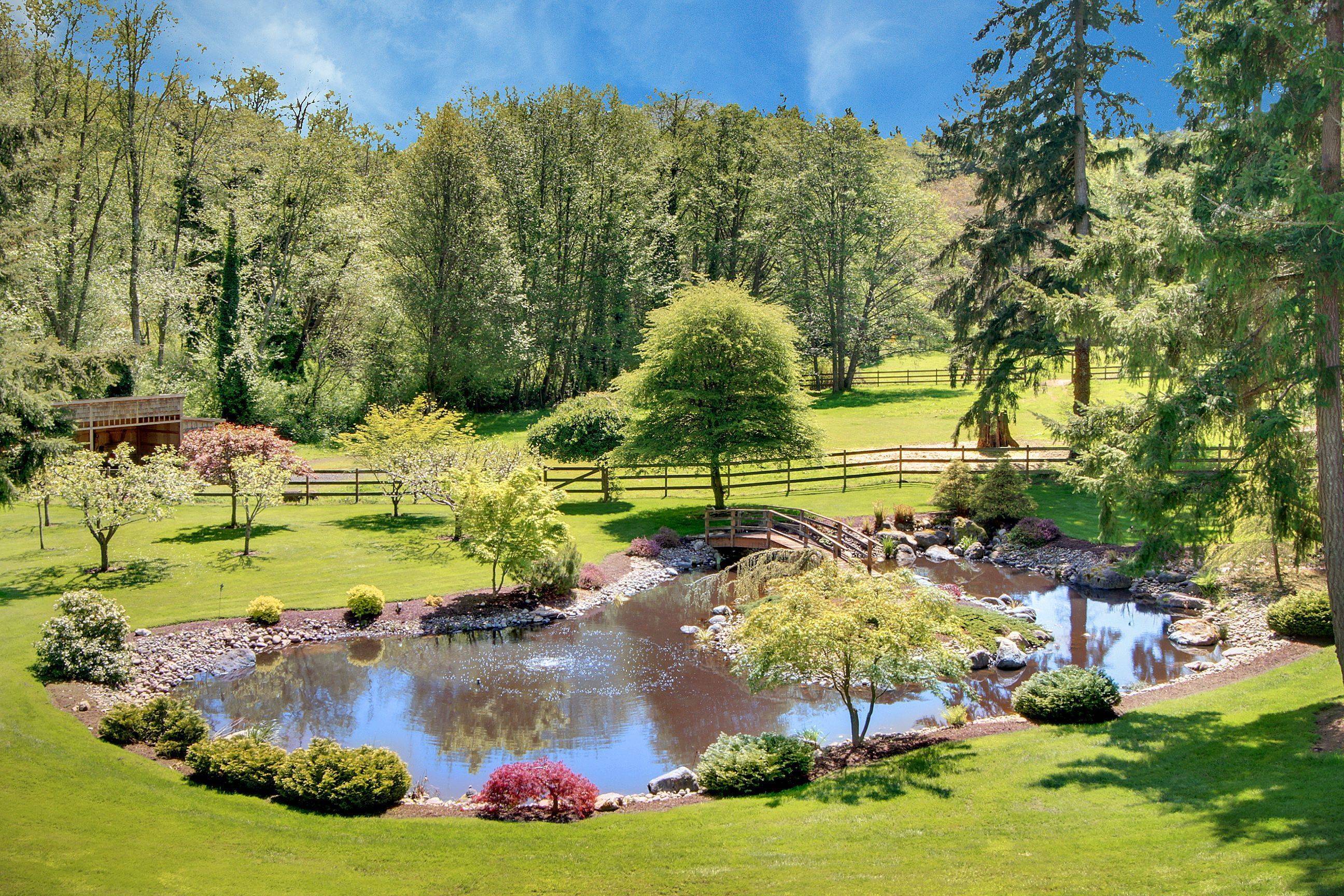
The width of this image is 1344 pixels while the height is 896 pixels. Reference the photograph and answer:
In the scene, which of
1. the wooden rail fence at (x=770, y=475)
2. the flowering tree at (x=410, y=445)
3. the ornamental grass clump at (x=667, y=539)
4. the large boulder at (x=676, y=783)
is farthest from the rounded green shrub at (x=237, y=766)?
the wooden rail fence at (x=770, y=475)

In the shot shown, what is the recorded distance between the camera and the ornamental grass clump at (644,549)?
963 inches

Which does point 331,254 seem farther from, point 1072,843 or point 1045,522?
point 1072,843

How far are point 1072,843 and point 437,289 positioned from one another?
3872 centimetres

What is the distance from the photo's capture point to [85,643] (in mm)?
14914

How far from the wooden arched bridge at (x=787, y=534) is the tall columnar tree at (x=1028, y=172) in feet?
27.1

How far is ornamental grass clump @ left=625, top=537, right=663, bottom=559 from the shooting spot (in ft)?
80.2

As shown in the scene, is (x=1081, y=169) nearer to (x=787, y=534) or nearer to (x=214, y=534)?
(x=787, y=534)

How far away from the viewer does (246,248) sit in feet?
130

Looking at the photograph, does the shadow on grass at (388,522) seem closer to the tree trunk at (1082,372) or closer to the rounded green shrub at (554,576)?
the rounded green shrub at (554,576)

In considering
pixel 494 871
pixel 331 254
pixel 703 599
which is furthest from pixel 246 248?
pixel 494 871

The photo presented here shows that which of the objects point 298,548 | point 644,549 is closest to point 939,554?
point 644,549

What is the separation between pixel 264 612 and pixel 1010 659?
15.5 metres

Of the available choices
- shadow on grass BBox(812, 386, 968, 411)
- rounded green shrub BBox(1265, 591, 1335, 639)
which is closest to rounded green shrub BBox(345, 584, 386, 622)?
rounded green shrub BBox(1265, 591, 1335, 639)

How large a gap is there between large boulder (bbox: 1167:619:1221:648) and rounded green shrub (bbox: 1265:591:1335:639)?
59.8 inches
